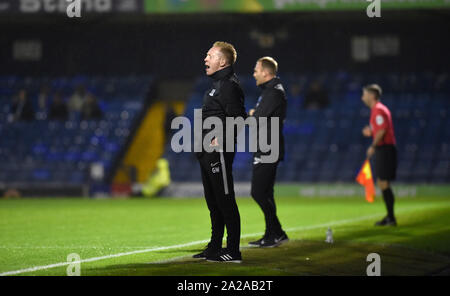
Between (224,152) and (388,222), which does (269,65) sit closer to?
(224,152)

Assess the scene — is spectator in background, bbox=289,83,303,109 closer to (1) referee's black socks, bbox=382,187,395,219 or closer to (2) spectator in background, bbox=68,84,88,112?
(2) spectator in background, bbox=68,84,88,112

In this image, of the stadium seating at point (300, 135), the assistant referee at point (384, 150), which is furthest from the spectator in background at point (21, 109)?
the assistant referee at point (384, 150)

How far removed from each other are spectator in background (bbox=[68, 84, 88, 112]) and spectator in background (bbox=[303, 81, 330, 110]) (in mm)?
7940

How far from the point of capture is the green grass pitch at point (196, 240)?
9.46 m

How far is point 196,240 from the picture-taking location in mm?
12875

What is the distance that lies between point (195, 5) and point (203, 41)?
7.55 meters

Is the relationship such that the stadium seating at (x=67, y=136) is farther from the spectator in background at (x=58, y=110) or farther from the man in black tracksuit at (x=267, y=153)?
the man in black tracksuit at (x=267, y=153)

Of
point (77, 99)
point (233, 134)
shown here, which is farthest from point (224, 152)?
point (77, 99)

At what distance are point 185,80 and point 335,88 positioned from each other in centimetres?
608

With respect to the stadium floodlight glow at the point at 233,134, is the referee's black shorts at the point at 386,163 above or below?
below

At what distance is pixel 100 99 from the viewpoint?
32.0 meters

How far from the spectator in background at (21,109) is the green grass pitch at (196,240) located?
33.1ft
